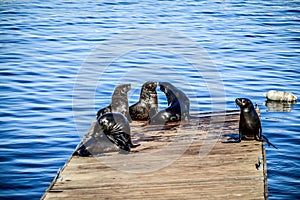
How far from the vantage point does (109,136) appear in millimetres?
11766

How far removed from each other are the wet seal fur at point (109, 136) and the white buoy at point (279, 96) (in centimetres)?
838

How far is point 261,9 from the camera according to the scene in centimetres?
3869

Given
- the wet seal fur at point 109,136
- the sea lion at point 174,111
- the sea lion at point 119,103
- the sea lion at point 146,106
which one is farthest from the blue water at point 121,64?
the sea lion at point 174,111

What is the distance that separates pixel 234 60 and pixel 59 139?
11.7 m

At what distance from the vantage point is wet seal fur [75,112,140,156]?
11.4 meters

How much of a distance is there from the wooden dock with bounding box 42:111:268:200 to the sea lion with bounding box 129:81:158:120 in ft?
5.71

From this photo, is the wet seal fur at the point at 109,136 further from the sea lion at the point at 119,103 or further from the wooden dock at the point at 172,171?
the sea lion at the point at 119,103

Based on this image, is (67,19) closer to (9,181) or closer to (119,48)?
(119,48)

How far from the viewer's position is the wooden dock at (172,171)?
9.12m

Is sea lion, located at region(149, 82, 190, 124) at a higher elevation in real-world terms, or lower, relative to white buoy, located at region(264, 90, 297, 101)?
higher

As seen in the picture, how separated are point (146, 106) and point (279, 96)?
20.0 feet

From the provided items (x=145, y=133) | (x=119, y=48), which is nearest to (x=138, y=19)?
(x=119, y=48)

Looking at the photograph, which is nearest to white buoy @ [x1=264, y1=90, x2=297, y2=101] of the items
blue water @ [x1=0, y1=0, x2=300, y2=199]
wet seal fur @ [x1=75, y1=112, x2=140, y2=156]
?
blue water @ [x1=0, y1=0, x2=300, y2=199]

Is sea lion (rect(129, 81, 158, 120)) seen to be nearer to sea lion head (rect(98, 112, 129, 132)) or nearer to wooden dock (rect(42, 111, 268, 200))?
wooden dock (rect(42, 111, 268, 200))
